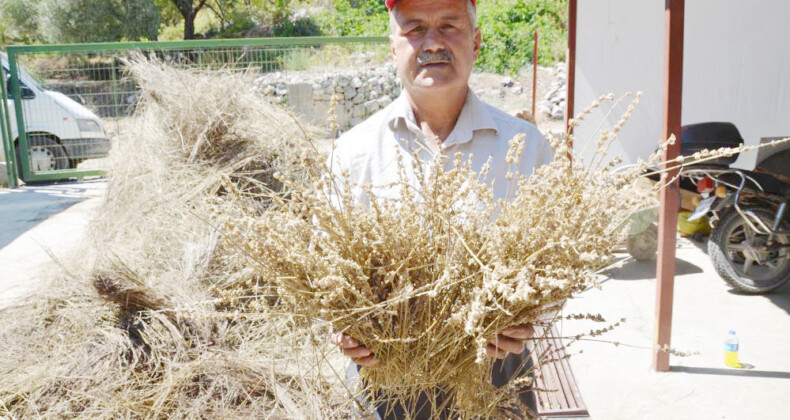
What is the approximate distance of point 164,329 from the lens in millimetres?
2498

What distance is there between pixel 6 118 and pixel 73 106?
2.44 ft

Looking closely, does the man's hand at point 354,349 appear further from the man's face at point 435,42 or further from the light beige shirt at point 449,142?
the man's face at point 435,42

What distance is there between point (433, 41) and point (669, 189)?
206 cm

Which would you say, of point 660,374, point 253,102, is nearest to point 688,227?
point 660,374

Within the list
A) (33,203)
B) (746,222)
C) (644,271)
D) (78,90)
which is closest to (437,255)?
(746,222)

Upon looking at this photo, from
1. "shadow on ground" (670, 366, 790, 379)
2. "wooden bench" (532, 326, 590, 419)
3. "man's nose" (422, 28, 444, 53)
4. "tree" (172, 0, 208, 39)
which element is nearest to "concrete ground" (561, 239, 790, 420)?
"shadow on ground" (670, 366, 790, 379)

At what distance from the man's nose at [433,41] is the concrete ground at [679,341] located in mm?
1729

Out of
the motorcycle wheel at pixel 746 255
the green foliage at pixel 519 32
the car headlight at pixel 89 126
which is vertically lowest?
the motorcycle wheel at pixel 746 255

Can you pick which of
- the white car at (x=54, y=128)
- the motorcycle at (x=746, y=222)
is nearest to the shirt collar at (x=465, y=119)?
the motorcycle at (x=746, y=222)

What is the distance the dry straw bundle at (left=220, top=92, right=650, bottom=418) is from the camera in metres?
1.20

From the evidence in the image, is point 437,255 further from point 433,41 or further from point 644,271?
point 644,271

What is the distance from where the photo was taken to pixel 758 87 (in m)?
6.07

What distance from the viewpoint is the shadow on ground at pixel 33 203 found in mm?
6270

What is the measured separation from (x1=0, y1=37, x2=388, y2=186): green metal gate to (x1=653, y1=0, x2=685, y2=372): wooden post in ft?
16.0
